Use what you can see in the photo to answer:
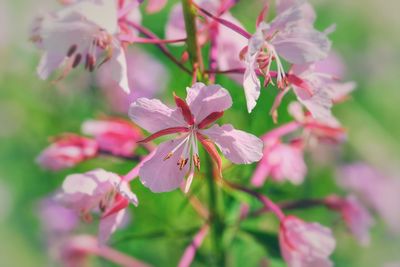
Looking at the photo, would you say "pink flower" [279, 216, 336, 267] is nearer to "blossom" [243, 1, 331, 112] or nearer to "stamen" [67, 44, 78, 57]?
"blossom" [243, 1, 331, 112]

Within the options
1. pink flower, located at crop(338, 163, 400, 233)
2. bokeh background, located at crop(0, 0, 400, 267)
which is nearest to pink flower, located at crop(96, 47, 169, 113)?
bokeh background, located at crop(0, 0, 400, 267)

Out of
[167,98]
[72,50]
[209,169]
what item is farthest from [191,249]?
[167,98]

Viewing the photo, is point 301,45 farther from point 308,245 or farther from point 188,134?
point 308,245

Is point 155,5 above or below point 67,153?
above

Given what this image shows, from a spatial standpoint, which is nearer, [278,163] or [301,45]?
[301,45]

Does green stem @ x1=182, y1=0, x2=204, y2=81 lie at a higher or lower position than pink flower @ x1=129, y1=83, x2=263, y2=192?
higher

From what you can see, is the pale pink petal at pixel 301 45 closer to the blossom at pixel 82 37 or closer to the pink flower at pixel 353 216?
the blossom at pixel 82 37

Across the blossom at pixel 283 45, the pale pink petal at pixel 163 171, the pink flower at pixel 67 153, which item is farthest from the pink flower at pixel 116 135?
the blossom at pixel 283 45
